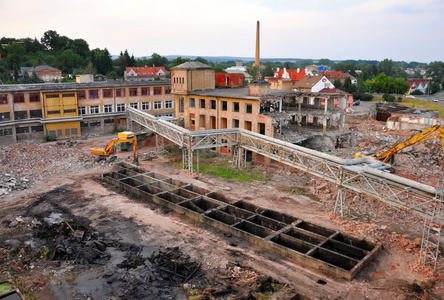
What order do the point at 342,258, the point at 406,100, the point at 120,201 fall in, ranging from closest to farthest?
1. the point at 342,258
2. the point at 120,201
3. the point at 406,100

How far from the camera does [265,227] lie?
2292 centimetres

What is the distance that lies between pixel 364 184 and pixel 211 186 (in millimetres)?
13372

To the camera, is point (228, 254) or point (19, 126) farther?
point (19, 126)

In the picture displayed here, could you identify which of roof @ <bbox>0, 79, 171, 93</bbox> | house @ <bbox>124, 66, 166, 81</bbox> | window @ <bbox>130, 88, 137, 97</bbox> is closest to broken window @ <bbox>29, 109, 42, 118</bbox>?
roof @ <bbox>0, 79, 171, 93</bbox>

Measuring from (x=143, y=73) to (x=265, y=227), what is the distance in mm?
104991

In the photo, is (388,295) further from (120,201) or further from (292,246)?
(120,201)

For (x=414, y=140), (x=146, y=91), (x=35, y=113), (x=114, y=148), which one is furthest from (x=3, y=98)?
(x=414, y=140)

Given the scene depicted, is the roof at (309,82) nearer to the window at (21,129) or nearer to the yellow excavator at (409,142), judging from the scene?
the yellow excavator at (409,142)

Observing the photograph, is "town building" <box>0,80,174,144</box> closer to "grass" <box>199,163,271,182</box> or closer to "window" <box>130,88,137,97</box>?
"window" <box>130,88,137,97</box>

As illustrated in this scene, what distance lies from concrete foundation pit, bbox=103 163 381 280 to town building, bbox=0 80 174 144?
823 inches

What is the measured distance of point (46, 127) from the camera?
156 feet

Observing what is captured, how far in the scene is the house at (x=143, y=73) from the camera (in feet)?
368

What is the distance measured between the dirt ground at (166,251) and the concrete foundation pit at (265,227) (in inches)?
22.3

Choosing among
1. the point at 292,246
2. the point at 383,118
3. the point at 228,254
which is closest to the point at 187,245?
the point at 228,254
